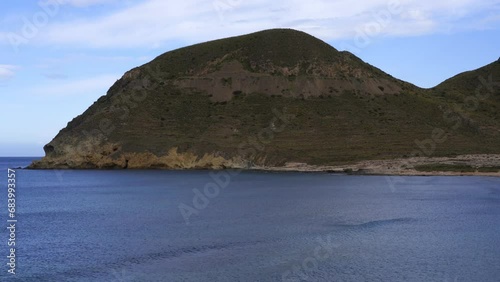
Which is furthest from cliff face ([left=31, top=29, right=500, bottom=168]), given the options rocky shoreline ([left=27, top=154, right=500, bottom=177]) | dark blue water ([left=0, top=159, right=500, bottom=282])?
dark blue water ([left=0, top=159, right=500, bottom=282])

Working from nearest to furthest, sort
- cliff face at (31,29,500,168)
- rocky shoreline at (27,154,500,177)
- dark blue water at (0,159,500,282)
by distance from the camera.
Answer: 1. dark blue water at (0,159,500,282)
2. rocky shoreline at (27,154,500,177)
3. cliff face at (31,29,500,168)

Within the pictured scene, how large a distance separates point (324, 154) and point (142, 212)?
219 feet

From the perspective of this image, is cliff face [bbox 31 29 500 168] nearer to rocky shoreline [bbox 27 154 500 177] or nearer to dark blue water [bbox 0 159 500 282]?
rocky shoreline [bbox 27 154 500 177]

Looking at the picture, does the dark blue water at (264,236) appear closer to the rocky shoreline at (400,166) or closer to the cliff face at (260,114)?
the rocky shoreline at (400,166)

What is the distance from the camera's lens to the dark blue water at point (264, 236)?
94.5ft

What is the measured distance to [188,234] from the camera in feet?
131

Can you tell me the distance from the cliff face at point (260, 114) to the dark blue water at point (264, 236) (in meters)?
45.6

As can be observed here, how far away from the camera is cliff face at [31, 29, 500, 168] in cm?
11881

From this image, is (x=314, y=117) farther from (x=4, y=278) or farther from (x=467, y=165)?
(x=4, y=278)

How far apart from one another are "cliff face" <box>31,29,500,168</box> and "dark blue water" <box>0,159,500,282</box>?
4557 cm

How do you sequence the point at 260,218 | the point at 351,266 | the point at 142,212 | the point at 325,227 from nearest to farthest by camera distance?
1. the point at 351,266
2. the point at 325,227
3. the point at 260,218
4. the point at 142,212

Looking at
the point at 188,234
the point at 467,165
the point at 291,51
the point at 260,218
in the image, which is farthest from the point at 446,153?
the point at 188,234

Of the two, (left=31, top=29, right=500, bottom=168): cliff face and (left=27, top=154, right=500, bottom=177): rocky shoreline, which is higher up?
(left=31, top=29, right=500, bottom=168): cliff face

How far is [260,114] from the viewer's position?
5202 inches
